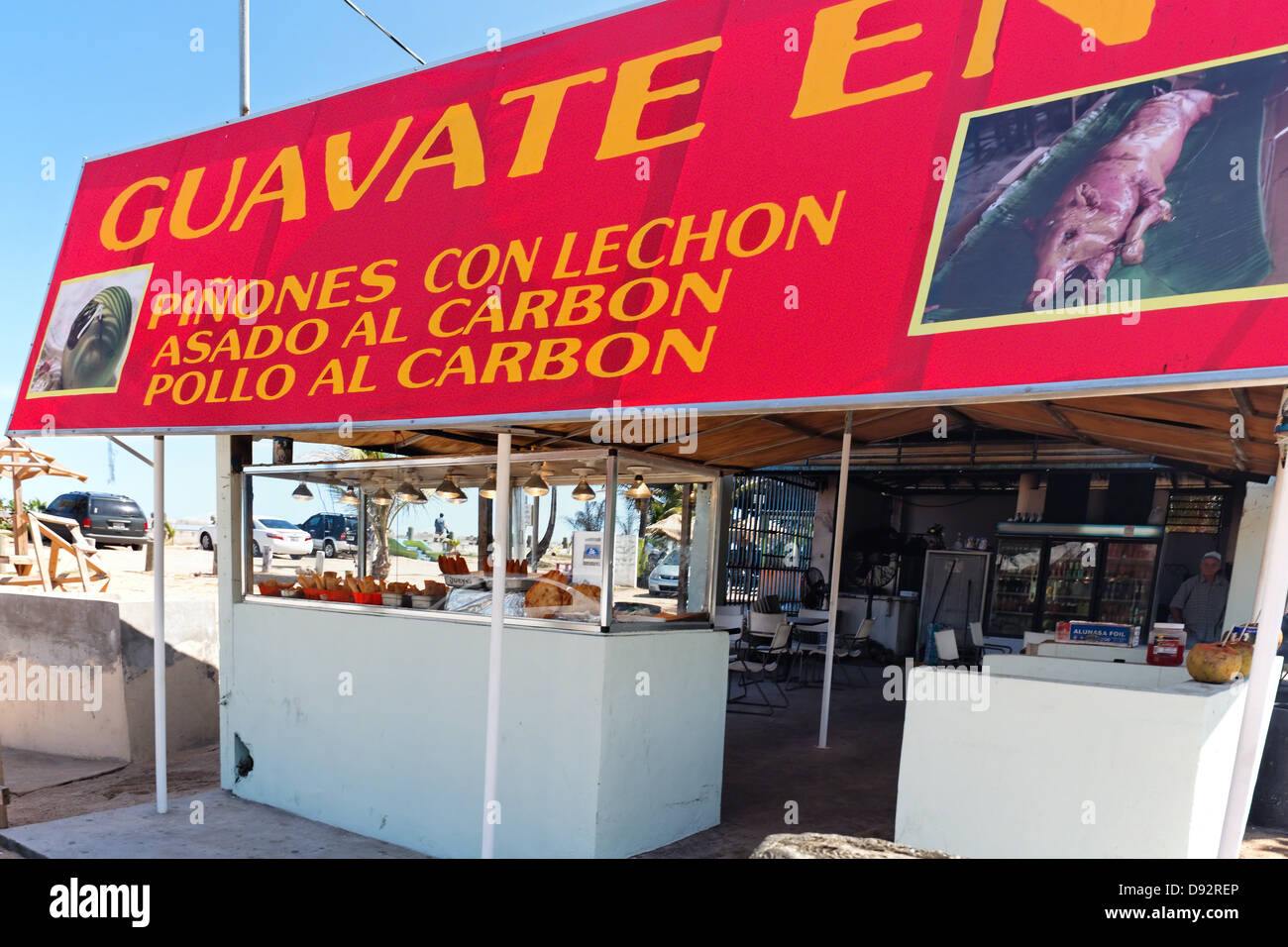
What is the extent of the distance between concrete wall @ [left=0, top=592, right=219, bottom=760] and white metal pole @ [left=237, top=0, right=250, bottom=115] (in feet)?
15.8

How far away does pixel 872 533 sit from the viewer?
13.9m

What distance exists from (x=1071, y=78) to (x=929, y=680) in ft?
8.31

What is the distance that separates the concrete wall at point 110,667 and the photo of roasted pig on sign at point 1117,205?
809cm

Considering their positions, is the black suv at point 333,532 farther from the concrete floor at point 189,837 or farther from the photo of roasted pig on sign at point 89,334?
the concrete floor at point 189,837

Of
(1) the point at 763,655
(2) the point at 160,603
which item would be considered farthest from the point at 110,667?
(1) the point at 763,655

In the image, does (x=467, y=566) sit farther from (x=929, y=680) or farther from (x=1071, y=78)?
(x=1071, y=78)

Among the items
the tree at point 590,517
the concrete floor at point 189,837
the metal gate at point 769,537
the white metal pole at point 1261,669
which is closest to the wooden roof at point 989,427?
the tree at point 590,517

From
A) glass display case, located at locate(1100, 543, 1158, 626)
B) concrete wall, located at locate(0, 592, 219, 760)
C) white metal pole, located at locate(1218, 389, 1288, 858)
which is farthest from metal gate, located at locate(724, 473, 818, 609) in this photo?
white metal pole, located at locate(1218, 389, 1288, 858)

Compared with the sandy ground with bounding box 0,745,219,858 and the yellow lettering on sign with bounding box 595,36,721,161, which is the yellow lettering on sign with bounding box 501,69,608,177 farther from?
the sandy ground with bounding box 0,745,219,858

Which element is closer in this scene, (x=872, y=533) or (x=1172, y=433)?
(x=1172, y=433)

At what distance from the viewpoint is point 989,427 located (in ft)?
18.2
